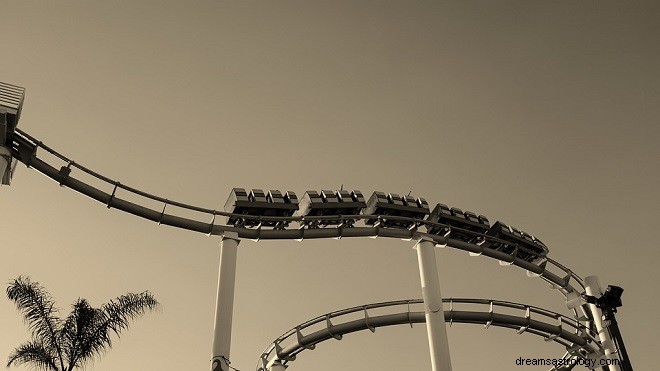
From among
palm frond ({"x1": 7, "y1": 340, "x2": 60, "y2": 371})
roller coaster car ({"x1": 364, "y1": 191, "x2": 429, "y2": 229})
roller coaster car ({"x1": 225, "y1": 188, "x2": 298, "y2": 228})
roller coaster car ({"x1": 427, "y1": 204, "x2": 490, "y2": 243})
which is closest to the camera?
palm frond ({"x1": 7, "y1": 340, "x2": 60, "y2": 371})

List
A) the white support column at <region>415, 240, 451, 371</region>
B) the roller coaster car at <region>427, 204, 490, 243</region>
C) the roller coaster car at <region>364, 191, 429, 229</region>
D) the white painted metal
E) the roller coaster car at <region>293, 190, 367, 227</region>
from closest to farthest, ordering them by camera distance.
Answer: the white support column at <region>415, 240, 451, 371</region>
the roller coaster car at <region>293, 190, 367, 227</region>
the roller coaster car at <region>364, 191, 429, 229</region>
the roller coaster car at <region>427, 204, 490, 243</region>
the white painted metal

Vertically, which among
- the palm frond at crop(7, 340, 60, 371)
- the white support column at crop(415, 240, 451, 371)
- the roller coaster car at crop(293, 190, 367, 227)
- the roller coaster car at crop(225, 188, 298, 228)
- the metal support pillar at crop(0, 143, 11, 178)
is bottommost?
the palm frond at crop(7, 340, 60, 371)

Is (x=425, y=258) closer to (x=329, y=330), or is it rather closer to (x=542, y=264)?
(x=329, y=330)

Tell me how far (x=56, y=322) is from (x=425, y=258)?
11.2m

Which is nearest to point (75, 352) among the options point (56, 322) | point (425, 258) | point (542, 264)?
point (56, 322)

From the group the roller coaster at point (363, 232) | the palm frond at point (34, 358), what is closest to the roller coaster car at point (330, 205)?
the roller coaster at point (363, 232)

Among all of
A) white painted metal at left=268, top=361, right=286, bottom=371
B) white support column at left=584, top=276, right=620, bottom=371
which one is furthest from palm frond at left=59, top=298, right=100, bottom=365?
white support column at left=584, top=276, right=620, bottom=371

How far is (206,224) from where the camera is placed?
19.1 meters

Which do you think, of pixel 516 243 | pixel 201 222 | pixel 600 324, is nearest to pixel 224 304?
pixel 201 222

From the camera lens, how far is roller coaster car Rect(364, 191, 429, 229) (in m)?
22.0

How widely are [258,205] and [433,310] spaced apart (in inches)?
244

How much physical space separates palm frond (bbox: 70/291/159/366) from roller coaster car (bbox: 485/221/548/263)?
12.5 m

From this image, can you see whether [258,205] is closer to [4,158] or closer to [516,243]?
[4,158]

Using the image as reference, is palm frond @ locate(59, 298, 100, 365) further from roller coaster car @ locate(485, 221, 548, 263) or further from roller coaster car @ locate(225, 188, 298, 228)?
roller coaster car @ locate(485, 221, 548, 263)
